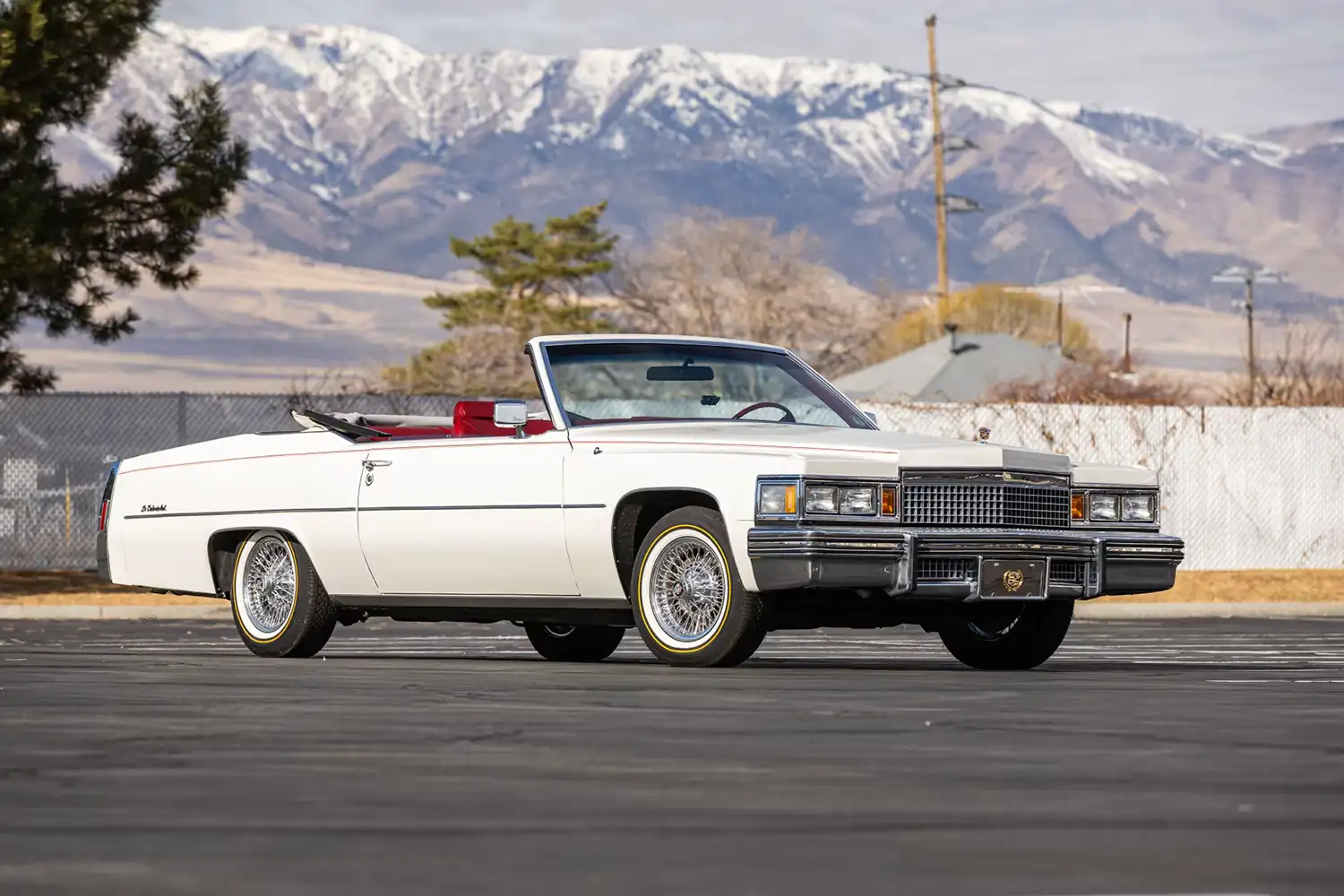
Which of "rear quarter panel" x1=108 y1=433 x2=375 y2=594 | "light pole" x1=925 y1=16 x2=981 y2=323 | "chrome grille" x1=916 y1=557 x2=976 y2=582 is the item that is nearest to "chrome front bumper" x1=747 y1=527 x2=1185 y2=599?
"chrome grille" x1=916 y1=557 x2=976 y2=582

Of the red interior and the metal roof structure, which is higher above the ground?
the metal roof structure

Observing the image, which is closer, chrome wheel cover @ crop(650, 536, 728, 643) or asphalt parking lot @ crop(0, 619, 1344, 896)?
asphalt parking lot @ crop(0, 619, 1344, 896)

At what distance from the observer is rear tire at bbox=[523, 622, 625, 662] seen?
15.5 meters

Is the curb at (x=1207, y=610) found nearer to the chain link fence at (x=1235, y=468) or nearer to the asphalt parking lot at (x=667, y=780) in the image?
the chain link fence at (x=1235, y=468)

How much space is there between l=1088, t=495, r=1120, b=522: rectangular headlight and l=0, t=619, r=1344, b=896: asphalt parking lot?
86 centimetres

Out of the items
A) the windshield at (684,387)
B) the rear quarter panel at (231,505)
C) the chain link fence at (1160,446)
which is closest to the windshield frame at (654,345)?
the windshield at (684,387)

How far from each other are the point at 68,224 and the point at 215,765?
21969mm

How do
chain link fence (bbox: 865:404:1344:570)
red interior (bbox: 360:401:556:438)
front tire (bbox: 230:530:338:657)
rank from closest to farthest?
1. red interior (bbox: 360:401:556:438)
2. front tire (bbox: 230:530:338:657)
3. chain link fence (bbox: 865:404:1344:570)

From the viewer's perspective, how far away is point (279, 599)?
605 inches

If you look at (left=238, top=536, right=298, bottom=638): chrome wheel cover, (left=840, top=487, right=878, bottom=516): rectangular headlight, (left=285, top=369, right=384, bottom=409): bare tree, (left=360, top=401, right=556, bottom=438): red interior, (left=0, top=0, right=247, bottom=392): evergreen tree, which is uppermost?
(left=0, top=0, right=247, bottom=392): evergreen tree

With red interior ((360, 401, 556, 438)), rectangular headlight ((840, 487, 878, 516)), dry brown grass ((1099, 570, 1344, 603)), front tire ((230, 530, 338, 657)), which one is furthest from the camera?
dry brown grass ((1099, 570, 1344, 603))

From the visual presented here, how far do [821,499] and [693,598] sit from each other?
0.90 meters

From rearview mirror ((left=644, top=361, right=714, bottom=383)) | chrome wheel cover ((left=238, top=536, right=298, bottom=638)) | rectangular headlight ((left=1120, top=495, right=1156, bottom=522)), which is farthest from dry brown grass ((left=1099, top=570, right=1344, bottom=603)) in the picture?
chrome wheel cover ((left=238, top=536, right=298, bottom=638))

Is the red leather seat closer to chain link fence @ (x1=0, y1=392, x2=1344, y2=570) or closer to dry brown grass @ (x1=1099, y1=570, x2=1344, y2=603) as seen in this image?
dry brown grass @ (x1=1099, y1=570, x2=1344, y2=603)
